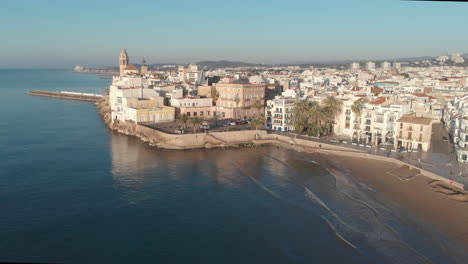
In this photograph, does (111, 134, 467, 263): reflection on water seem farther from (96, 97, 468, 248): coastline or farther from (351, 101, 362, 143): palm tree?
(351, 101, 362, 143): palm tree

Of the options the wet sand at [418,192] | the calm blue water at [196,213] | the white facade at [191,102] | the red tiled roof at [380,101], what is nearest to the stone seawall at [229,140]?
the calm blue water at [196,213]

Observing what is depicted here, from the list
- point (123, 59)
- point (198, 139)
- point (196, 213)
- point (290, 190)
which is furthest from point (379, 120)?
point (123, 59)

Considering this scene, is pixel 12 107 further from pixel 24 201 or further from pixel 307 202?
pixel 307 202

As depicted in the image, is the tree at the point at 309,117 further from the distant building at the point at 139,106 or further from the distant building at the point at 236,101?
the distant building at the point at 139,106

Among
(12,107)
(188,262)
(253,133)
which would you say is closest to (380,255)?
(188,262)

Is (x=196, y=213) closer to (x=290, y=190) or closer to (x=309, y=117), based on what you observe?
(x=290, y=190)

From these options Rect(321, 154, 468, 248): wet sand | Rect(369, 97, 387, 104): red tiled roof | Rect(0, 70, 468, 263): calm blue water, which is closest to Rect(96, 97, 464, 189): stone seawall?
Rect(0, 70, 468, 263): calm blue water
